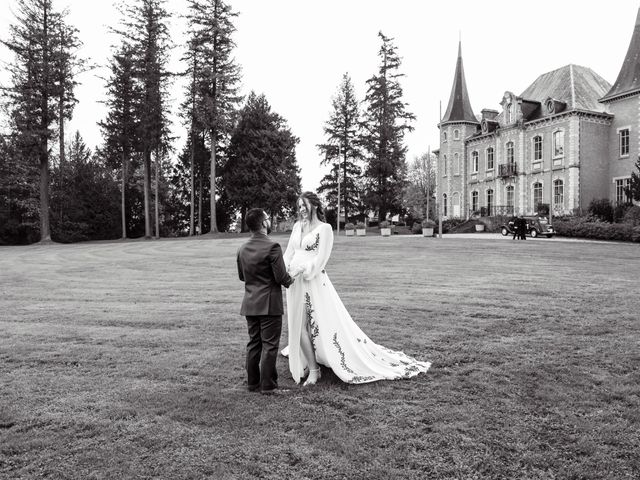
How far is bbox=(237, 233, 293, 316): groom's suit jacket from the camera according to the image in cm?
488

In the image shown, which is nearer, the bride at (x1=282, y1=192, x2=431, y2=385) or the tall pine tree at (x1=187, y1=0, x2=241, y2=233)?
the bride at (x1=282, y1=192, x2=431, y2=385)

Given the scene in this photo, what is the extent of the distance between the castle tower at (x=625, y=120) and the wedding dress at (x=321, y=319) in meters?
40.6

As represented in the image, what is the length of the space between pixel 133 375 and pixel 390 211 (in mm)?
48832

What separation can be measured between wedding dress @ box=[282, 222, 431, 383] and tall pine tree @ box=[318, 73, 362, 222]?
4930 centimetres

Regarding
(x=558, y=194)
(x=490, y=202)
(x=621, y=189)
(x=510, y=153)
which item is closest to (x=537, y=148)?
(x=510, y=153)

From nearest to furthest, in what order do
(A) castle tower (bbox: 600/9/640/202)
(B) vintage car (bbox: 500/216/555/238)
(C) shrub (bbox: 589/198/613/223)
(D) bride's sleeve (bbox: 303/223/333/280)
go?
1. (D) bride's sleeve (bbox: 303/223/333/280)
2. (B) vintage car (bbox: 500/216/555/238)
3. (C) shrub (bbox: 589/198/613/223)
4. (A) castle tower (bbox: 600/9/640/202)

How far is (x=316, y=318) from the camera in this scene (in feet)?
17.2

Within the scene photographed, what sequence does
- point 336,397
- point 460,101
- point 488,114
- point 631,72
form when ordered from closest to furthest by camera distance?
1. point 336,397
2. point 631,72
3. point 488,114
4. point 460,101

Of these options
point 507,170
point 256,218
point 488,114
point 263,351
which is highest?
point 488,114

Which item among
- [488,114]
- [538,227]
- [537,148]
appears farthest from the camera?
[488,114]

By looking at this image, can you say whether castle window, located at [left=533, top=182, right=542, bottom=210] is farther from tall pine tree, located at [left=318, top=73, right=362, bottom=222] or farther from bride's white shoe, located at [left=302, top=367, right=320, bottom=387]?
bride's white shoe, located at [left=302, top=367, right=320, bottom=387]

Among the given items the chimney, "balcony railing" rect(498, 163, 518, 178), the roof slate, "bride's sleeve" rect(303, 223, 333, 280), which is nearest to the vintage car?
the roof slate

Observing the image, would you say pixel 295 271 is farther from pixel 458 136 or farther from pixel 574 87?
pixel 458 136

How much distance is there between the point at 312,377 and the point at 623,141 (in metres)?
42.7
